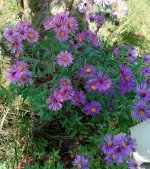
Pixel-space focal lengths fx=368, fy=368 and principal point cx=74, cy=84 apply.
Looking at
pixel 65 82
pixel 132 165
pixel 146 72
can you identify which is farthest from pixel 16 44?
pixel 132 165

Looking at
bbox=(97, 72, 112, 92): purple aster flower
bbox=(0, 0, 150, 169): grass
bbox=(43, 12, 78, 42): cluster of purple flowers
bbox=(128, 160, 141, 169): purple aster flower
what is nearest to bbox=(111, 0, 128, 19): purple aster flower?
bbox=(43, 12, 78, 42): cluster of purple flowers

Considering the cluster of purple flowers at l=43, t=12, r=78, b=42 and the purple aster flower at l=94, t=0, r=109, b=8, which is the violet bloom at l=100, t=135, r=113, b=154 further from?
the purple aster flower at l=94, t=0, r=109, b=8

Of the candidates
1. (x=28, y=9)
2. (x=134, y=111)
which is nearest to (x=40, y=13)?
(x=28, y=9)

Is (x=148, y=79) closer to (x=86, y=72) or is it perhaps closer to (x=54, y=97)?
(x=86, y=72)

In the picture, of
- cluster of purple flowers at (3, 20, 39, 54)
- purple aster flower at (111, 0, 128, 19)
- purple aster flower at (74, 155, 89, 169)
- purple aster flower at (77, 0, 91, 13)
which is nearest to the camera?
purple aster flower at (74, 155, 89, 169)

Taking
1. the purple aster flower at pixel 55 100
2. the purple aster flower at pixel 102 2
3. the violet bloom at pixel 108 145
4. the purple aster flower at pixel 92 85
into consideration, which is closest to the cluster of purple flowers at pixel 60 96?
the purple aster flower at pixel 55 100
